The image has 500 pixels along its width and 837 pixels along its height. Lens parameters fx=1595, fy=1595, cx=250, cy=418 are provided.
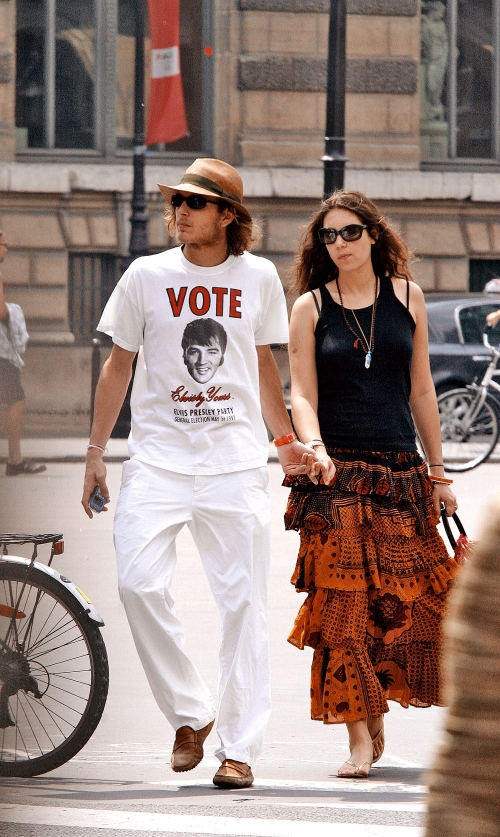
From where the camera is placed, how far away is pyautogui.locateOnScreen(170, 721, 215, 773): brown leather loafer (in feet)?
15.0

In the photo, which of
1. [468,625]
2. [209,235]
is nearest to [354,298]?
[209,235]

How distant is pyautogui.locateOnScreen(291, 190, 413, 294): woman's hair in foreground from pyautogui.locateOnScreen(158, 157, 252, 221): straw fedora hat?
1.01 ft

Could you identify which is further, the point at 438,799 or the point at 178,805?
the point at 178,805

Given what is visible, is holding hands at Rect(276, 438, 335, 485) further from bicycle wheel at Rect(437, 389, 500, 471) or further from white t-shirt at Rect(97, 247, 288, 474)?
bicycle wheel at Rect(437, 389, 500, 471)

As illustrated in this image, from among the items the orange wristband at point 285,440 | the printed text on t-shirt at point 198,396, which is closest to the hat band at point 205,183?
the printed text on t-shirt at point 198,396

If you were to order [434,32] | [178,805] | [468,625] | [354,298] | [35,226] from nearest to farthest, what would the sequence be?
[468,625] < [178,805] < [354,298] < [35,226] < [434,32]

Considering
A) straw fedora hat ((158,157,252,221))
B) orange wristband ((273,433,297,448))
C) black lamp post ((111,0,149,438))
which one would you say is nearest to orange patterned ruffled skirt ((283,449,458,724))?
orange wristband ((273,433,297,448))

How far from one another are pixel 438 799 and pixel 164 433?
2.99m

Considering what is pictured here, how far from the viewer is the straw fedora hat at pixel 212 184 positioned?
188 inches

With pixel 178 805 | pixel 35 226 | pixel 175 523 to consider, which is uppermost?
pixel 35 226

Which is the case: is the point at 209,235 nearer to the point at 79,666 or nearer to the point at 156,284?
the point at 156,284

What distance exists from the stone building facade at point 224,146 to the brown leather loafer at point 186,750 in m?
14.8

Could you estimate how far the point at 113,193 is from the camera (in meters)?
20.3

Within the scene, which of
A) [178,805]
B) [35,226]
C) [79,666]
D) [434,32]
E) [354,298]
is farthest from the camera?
[434,32]
